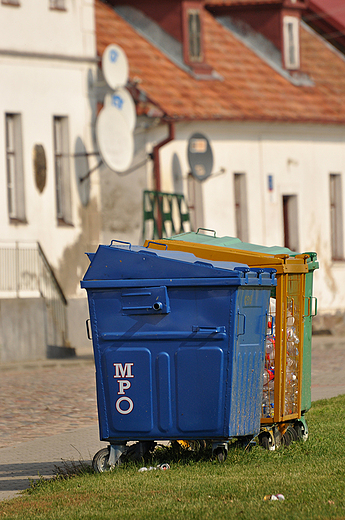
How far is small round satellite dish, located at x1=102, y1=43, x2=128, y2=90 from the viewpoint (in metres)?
22.5

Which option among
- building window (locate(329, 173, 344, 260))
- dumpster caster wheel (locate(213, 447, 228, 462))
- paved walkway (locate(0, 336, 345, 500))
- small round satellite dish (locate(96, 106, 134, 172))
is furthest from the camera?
building window (locate(329, 173, 344, 260))

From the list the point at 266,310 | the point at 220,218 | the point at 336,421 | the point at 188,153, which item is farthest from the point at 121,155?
the point at 266,310

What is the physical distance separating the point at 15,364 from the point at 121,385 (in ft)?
41.4

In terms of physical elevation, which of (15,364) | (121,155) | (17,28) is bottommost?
(15,364)

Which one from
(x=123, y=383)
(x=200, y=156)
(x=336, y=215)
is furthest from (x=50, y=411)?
(x=336, y=215)

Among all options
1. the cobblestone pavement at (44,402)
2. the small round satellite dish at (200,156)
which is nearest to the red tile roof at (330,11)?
the small round satellite dish at (200,156)

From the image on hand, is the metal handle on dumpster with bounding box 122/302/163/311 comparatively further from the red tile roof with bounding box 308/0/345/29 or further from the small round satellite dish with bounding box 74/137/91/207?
the red tile roof with bounding box 308/0/345/29

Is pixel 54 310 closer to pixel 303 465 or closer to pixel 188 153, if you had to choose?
pixel 188 153

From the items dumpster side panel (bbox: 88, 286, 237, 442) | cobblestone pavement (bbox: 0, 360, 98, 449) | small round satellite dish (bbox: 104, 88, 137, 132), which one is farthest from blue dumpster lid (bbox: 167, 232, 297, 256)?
small round satellite dish (bbox: 104, 88, 137, 132)

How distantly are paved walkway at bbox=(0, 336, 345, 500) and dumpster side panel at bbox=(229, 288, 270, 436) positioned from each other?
5.65ft

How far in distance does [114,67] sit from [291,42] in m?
9.10

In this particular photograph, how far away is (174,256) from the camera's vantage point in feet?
25.1

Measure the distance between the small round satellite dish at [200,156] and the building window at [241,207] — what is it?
1935mm

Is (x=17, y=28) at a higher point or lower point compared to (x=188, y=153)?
higher
